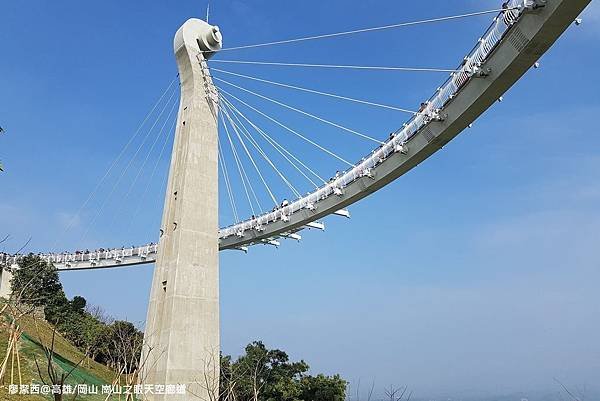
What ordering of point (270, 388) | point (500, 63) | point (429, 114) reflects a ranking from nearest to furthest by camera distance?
point (500, 63), point (429, 114), point (270, 388)

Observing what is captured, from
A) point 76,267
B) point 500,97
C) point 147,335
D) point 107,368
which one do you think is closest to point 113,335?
point 107,368

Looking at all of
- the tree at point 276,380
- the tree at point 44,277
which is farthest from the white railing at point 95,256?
the tree at point 276,380

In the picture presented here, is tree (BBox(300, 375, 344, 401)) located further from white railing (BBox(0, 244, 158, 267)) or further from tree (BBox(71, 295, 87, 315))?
tree (BBox(71, 295, 87, 315))

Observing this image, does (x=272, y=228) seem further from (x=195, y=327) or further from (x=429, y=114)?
(x=429, y=114)

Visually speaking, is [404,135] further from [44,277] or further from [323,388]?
[44,277]

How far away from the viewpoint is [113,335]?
112 ft

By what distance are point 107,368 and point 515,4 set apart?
30.3m

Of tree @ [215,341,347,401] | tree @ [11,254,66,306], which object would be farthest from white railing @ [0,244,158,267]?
tree @ [215,341,347,401]

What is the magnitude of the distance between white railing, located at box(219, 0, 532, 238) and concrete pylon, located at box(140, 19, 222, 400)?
10.5 feet

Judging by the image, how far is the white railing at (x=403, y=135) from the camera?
1222 centimetres

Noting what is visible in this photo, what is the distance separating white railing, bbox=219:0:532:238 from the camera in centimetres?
1222

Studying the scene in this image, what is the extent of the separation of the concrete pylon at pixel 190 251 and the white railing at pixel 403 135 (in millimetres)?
3203

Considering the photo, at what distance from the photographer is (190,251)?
19.9 m

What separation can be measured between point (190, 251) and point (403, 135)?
9157 mm
